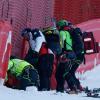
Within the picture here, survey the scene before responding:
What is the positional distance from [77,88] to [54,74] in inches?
24.0

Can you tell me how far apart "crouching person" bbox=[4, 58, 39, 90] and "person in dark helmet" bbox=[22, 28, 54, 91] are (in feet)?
1.30

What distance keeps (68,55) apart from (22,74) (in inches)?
42.0

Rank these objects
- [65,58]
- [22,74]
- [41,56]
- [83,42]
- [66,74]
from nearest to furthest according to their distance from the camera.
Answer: [22,74] < [41,56] < [65,58] < [66,74] < [83,42]

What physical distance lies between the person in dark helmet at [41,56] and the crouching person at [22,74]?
15.6 inches

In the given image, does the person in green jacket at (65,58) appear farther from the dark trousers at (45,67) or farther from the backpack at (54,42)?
the dark trousers at (45,67)

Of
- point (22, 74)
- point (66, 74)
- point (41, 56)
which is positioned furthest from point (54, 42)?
point (22, 74)

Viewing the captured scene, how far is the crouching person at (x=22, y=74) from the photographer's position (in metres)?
8.12

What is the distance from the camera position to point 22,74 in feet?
26.9

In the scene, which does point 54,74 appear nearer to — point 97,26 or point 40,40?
point 40,40

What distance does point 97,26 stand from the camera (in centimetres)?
1183

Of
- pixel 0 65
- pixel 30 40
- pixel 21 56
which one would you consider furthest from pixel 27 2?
pixel 0 65

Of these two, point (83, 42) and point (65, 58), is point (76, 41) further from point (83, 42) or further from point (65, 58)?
point (83, 42)

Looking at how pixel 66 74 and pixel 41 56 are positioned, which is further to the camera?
pixel 66 74

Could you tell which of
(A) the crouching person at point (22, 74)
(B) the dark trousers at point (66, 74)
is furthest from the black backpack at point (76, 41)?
(A) the crouching person at point (22, 74)
